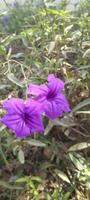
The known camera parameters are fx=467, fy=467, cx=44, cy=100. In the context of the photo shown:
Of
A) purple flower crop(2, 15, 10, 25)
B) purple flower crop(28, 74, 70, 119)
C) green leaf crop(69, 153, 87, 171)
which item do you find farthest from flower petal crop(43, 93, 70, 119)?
purple flower crop(2, 15, 10, 25)

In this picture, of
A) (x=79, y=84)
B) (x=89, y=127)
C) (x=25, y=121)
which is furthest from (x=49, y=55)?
(x=25, y=121)

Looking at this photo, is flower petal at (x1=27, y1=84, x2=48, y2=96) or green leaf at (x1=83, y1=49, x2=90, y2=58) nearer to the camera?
flower petal at (x1=27, y1=84, x2=48, y2=96)

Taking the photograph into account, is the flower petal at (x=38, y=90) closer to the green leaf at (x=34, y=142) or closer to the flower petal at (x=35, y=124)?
the flower petal at (x=35, y=124)

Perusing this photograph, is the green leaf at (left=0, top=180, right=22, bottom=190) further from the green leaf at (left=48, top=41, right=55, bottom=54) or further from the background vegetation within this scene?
the green leaf at (left=48, top=41, right=55, bottom=54)

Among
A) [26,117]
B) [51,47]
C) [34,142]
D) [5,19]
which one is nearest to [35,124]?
[26,117]

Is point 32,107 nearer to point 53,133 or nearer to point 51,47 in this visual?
point 53,133
